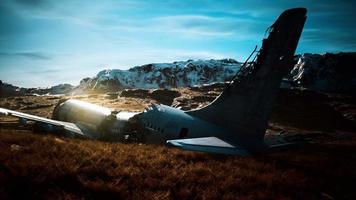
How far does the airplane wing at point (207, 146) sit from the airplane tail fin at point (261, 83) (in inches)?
99.5

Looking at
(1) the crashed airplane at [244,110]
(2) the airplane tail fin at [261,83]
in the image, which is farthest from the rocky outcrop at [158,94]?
(2) the airplane tail fin at [261,83]

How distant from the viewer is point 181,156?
41.4 feet

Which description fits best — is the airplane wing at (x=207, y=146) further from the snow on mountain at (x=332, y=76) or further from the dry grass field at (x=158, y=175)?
the snow on mountain at (x=332, y=76)

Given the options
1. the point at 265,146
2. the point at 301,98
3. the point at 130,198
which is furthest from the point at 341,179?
the point at 301,98

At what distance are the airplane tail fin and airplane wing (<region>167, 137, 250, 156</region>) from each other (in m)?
2.53

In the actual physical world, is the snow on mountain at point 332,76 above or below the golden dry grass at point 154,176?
above

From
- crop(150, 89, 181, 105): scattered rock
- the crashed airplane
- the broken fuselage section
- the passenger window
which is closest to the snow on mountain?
crop(150, 89, 181, 105): scattered rock

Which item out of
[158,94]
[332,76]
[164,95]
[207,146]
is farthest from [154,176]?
[332,76]

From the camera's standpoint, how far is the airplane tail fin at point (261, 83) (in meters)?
14.5

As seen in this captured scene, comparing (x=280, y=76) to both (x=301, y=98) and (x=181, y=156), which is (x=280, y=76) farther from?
(x=301, y=98)

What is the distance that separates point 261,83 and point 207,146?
18.8ft

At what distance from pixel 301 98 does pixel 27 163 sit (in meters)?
102

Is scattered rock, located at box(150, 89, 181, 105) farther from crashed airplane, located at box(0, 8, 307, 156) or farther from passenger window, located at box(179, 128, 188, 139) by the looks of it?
passenger window, located at box(179, 128, 188, 139)

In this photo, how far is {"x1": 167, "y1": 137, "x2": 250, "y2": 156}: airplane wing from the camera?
10391mm
